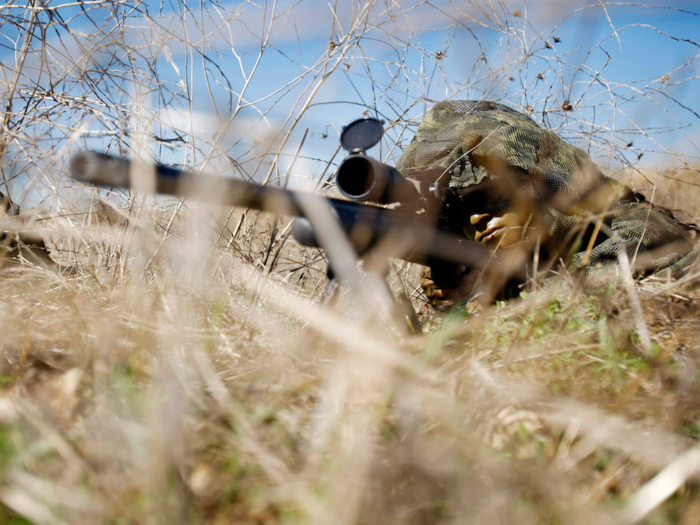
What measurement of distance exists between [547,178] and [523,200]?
0.16m

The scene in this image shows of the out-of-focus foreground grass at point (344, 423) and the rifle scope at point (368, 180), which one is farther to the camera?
the rifle scope at point (368, 180)

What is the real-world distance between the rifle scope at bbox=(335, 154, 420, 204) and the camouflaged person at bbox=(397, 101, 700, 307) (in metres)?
0.58

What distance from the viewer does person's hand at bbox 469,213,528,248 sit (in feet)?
8.57

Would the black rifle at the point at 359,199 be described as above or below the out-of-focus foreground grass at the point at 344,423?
above

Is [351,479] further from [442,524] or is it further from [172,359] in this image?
[172,359]

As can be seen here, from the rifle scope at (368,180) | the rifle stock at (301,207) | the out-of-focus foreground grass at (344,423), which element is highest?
the rifle scope at (368,180)

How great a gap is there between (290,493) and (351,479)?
0.11m

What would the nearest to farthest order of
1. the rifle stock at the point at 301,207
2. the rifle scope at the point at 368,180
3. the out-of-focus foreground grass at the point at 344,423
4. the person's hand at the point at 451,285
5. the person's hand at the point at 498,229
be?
the out-of-focus foreground grass at the point at 344,423 → the rifle stock at the point at 301,207 → the rifle scope at the point at 368,180 → the person's hand at the point at 451,285 → the person's hand at the point at 498,229

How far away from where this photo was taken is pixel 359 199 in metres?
1.89

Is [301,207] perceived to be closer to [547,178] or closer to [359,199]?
[359,199]

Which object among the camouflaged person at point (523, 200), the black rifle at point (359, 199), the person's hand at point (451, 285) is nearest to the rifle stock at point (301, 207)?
the black rifle at point (359, 199)

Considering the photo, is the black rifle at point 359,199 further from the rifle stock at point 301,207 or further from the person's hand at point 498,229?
the person's hand at point 498,229

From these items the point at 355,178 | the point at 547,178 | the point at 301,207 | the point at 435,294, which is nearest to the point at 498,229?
the point at 547,178

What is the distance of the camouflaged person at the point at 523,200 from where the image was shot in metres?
2.56
